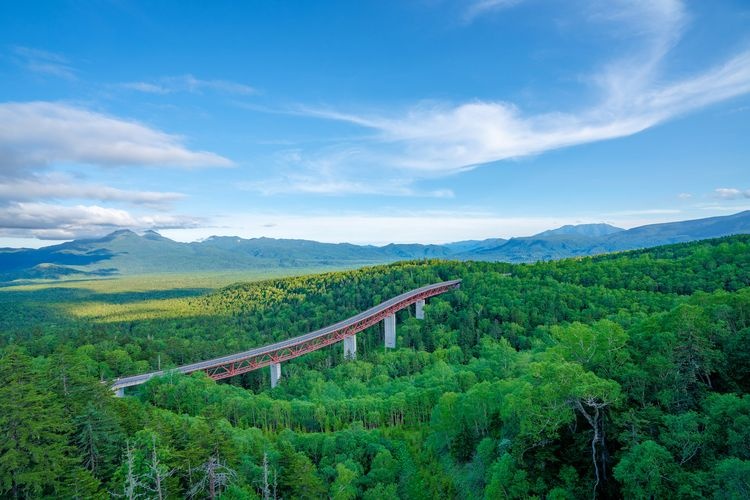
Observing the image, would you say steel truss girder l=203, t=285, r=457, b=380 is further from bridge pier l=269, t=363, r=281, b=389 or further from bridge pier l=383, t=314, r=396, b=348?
bridge pier l=383, t=314, r=396, b=348

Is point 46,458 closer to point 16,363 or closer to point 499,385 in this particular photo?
point 16,363

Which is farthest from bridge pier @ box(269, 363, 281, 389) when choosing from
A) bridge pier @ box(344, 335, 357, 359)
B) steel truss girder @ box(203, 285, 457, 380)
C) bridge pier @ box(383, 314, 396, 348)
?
bridge pier @ box(383, 314, 396, 348)

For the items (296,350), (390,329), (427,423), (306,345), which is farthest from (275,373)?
(427,423)

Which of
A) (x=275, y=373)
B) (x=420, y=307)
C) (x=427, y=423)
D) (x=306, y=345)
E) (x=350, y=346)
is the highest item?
(x=420, y=307)

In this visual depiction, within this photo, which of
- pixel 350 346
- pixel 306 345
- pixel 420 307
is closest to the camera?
pixel 306 345

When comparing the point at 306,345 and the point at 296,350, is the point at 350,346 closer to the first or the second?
the point at 306,345

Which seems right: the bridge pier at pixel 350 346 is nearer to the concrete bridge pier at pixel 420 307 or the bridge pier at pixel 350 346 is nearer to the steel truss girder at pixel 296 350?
the steel truss girder at pixel 296 350

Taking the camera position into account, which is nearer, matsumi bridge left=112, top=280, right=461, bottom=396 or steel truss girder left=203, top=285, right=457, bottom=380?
matsumi bridge left=112, top=280, right=461, bottom=396

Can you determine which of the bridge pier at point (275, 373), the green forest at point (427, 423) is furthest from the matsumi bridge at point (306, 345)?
the green forest at point (427, 423)

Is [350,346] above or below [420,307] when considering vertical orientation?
below
